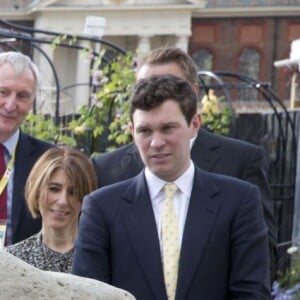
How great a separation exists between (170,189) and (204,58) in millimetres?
39756

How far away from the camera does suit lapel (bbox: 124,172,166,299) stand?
2754mm

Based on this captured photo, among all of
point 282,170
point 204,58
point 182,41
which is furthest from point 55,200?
point 182,41

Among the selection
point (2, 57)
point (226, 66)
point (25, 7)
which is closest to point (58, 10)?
point (25, 7)

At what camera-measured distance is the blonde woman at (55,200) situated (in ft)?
11.4

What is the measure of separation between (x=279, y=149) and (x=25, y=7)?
3422 cm

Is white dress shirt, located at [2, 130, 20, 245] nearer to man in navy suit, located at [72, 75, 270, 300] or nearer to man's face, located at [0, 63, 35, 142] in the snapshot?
man's face, located at [0, 63, 35, 142]

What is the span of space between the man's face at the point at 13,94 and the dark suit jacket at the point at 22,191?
0.14 m

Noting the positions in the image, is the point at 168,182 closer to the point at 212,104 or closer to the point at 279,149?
the point at 212,104

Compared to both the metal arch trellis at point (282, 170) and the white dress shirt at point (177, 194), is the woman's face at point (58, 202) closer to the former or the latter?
the white dress shirt at point (177, 194)

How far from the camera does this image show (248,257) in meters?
2.76

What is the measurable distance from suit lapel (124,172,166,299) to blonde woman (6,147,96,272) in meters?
0.68

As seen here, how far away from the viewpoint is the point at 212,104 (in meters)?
7.84

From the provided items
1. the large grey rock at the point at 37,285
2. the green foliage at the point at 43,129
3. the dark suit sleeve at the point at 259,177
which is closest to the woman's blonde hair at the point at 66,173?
the dark suit sleeve at the point at 259,177

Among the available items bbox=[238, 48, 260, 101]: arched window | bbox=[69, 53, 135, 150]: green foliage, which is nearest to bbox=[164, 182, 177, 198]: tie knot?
bbox=[69, 53, 135, 150]: green foliage
